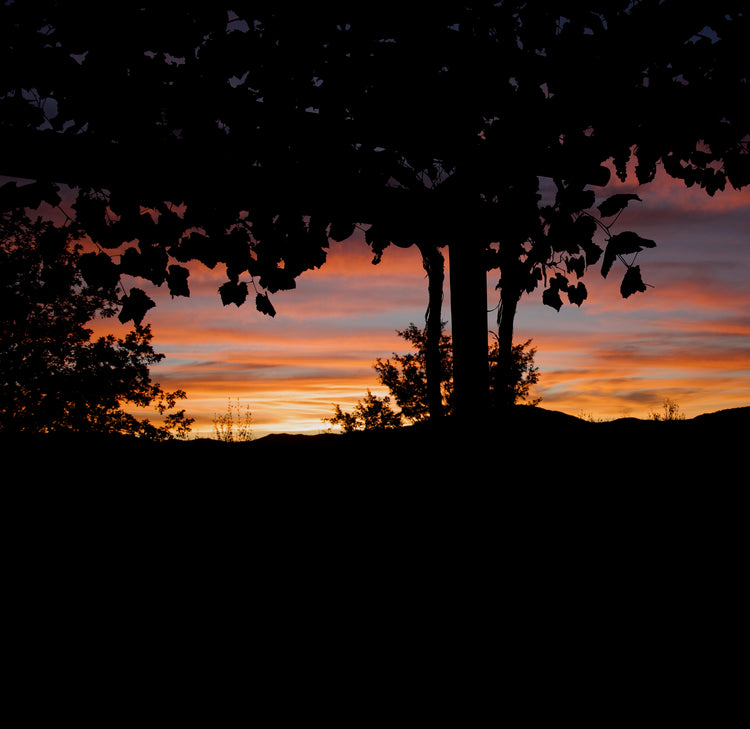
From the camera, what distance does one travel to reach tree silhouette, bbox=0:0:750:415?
8.70 ft

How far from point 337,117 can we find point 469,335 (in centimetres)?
203

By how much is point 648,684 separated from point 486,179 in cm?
254

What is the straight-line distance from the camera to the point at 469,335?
428 centimetres

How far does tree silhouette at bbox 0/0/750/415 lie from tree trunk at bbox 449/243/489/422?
831 mm

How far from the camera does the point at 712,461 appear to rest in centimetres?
287

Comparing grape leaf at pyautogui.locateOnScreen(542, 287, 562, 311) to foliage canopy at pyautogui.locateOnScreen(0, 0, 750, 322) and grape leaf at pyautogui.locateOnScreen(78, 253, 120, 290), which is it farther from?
grape leaf at pyautogui.locateOnScreen(78, 253, 120, 290)

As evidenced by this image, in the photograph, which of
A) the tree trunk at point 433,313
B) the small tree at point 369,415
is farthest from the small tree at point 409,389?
the tree trunk at point 433,313

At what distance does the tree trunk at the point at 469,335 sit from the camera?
416 centimetres

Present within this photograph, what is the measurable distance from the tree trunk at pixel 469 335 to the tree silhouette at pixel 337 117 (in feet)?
2.73

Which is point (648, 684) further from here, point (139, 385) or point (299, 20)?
point (139, 385)

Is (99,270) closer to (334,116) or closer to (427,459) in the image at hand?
(334,116)

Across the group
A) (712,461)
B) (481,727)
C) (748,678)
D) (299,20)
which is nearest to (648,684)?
(748,678)

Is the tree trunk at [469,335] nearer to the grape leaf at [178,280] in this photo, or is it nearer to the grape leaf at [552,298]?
the grape leaf at [552,298]

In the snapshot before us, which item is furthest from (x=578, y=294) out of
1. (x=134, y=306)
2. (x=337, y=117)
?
(x=134, y=306)
